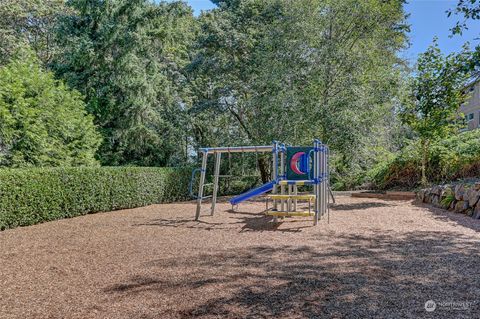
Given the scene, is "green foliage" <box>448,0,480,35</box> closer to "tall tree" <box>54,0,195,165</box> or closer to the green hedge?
the green hedge

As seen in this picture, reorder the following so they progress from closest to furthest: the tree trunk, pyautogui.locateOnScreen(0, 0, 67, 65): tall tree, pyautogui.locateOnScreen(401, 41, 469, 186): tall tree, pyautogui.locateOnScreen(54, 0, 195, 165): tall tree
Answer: pyautogui.locateOnScreen(401, 41, 469, 186): tall tree < the tree trunk < pyautogui.locateOnScreen(54, 0, 195, 165): tall tree < pyautogui.locateOnScreen(0, 0, 67, 65): tall tree

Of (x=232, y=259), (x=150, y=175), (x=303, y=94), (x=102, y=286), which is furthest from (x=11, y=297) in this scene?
(x=303, y=94)

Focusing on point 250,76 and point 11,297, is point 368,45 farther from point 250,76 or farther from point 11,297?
point 11,297

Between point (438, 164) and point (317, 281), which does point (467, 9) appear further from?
point (438, 164)

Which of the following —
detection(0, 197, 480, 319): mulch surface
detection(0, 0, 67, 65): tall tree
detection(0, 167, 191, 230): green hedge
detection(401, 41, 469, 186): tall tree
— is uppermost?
detection(0, 0, 67, 65): tall tree

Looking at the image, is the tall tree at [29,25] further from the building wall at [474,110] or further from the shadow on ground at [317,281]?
the building wall at [474,110]

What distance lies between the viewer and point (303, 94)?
12.9 meters

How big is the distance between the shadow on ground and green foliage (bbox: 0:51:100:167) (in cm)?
702

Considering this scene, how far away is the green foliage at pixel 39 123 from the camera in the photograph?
30.6 feet

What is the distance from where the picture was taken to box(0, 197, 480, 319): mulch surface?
3010 mm

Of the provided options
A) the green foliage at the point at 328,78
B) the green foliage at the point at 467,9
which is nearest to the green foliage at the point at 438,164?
the green foliage at the point at 328,78

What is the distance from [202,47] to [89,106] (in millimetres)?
5291

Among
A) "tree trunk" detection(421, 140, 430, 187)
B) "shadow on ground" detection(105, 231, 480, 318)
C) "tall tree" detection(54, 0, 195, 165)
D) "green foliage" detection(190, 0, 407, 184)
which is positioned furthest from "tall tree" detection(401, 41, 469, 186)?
"tall tree" detection(54, 0, 195, 165)

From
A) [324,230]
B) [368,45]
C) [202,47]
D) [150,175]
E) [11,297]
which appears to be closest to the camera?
[11,297]
